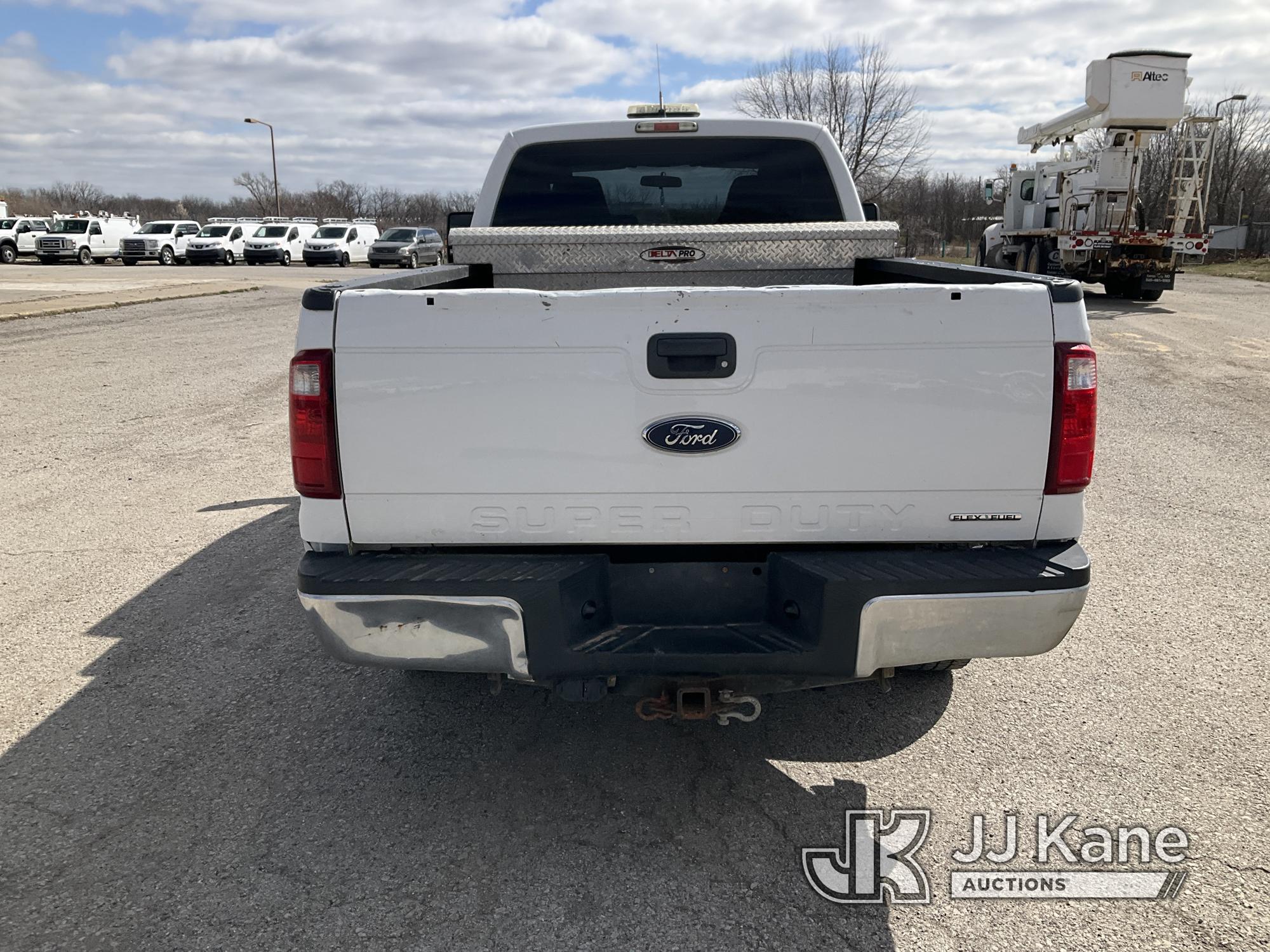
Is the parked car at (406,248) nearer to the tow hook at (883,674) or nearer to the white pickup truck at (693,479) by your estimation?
the white pickup truck at (693,479)

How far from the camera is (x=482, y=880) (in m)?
2.82

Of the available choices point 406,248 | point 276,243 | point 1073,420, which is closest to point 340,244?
point 276,243

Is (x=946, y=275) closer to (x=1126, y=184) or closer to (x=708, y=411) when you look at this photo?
(x=708, y=411)

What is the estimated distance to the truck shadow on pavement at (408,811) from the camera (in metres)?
2.65

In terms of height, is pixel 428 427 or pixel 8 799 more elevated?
pixel 428 427

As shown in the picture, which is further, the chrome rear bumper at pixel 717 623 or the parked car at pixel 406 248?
the parked car at pixel 406 248

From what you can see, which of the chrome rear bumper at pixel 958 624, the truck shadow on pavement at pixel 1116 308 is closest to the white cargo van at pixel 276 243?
the truck shadow on pavement at pixel 1116 308

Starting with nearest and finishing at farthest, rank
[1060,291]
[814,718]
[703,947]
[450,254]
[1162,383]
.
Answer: [703,947]
[1060,291]
[814,718]
[450,254]
[1162,383]

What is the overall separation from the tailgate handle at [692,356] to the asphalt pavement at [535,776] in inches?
58.0

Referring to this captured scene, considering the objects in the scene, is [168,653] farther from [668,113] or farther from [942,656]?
[668,113]

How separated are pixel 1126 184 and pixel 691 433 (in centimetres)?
2054

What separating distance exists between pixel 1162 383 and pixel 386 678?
1034cm

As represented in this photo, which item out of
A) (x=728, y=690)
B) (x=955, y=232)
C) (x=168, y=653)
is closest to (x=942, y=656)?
(x=728, y=690)

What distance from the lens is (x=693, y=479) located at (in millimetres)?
2781
